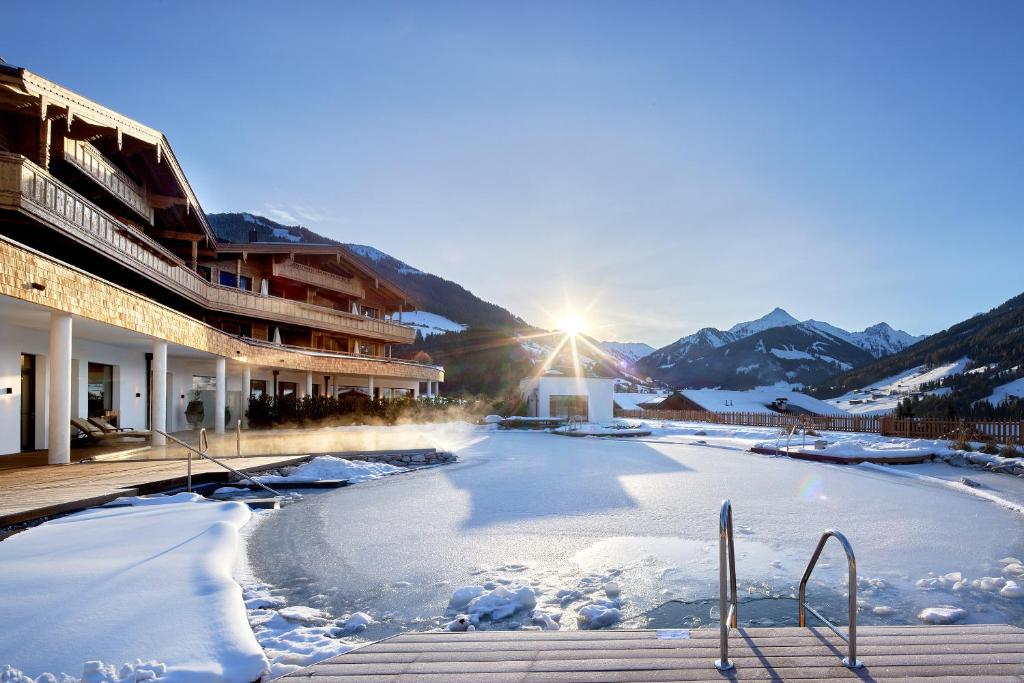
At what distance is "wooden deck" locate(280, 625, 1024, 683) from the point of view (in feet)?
10.8

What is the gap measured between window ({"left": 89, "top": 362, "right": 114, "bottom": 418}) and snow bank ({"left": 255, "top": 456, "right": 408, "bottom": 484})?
9296 mm

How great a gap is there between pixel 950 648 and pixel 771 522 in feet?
19.7

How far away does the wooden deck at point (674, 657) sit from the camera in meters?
3.29

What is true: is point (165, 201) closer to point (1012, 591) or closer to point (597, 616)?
point (597, 616)

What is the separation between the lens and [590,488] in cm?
1283

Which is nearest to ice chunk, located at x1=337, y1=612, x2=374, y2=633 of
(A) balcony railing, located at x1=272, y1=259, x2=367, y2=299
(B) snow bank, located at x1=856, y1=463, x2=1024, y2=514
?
(B) snow bank, located at x1=856, y1=463, x2=1024, y2=514

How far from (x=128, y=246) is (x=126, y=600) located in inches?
682

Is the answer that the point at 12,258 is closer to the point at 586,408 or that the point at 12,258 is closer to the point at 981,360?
the point at 586,408

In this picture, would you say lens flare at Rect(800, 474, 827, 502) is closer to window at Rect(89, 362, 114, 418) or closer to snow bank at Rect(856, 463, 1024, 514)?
snow bank at Rect(856, 463, 1024, 514)

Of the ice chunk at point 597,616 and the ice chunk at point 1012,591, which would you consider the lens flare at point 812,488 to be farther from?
the ice chunk at point 597,616

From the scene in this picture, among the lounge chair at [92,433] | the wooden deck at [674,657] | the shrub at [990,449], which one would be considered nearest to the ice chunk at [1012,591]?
the wooden deck at [674,657]

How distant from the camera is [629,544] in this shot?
792 cm

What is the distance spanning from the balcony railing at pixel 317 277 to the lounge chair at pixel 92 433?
18.1 m

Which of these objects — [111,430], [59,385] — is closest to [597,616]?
[59,385]
